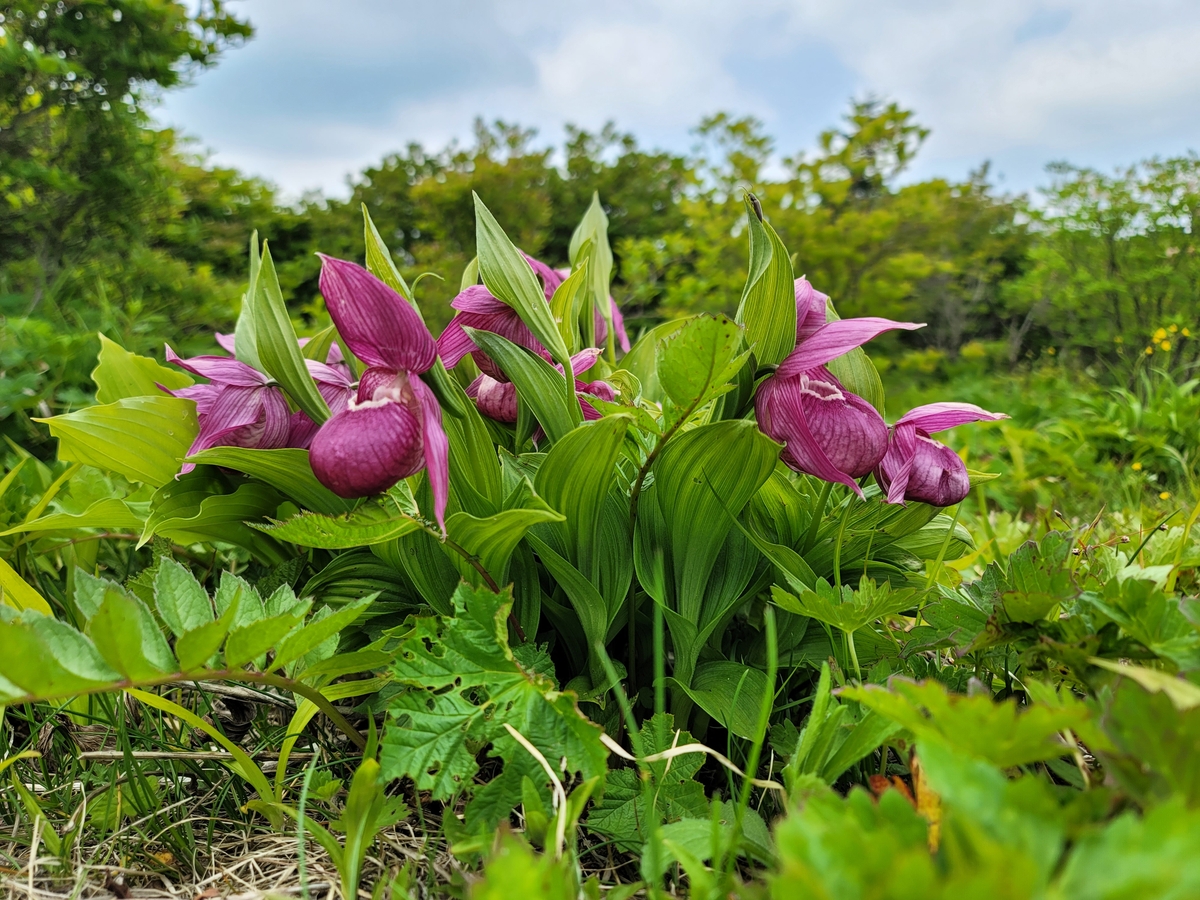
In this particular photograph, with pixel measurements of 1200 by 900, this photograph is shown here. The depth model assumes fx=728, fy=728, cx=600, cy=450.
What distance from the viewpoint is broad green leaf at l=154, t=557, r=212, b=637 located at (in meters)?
0.70

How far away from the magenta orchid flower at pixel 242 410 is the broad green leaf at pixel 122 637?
1.25ft

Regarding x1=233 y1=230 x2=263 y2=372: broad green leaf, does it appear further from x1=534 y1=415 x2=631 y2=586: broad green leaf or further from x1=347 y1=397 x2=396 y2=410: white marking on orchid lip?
x1=534 y1=415 x2=631 y2=586: broad green leaf

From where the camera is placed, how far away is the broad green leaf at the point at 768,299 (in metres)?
0.83

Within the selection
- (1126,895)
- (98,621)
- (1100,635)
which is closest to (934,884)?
(1126,895)

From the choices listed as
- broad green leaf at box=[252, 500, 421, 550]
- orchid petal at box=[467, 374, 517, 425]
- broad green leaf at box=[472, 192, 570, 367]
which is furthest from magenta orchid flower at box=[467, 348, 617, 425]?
broad green leaf at box=[252, 500, 421, 550]

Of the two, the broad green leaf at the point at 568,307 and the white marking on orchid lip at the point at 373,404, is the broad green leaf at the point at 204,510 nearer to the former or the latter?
the white marking on orchid lip at the point at 373,404

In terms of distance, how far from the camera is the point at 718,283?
5711 mm

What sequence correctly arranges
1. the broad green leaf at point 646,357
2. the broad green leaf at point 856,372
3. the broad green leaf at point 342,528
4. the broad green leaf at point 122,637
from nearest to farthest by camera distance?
the broad green leaf at point 122,637
the broad green leaf at point 342,528
the broad green leaf at point 856,372
the broad green leaf at point 646,357

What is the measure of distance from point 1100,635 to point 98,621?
878mm

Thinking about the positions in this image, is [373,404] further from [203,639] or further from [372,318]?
[203,639]

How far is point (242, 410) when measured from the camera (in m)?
0.97

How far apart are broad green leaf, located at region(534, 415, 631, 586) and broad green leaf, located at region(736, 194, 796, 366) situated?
0.21 meters

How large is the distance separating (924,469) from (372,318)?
2.31 feet

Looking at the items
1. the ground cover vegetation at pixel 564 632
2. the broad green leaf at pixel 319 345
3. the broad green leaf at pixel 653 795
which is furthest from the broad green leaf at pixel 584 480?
the broad green leaf at pixel 319 345
